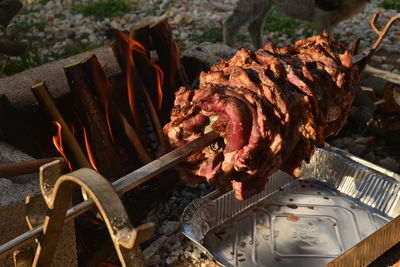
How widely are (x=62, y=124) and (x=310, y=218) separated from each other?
6.44 ft

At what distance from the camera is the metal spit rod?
5.24ft

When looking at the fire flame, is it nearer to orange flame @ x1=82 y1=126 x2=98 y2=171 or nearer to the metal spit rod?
orange flame @ x1=82 y1=126 x2=98 y2=171

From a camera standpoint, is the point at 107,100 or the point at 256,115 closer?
the point at 256,115

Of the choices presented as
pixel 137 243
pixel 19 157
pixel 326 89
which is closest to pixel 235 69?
pixel 326 89

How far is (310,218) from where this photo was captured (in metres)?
3.57

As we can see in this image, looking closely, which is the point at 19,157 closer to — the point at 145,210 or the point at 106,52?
the point at 145,210

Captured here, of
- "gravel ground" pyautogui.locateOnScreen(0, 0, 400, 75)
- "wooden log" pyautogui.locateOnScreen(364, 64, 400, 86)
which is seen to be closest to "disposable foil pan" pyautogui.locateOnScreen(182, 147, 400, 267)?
"wooden log" pyautogui.locateOnScreen(364, 64, 400, 86)

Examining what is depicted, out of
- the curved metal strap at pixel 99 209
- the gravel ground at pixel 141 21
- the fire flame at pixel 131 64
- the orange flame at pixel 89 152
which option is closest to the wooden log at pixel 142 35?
the fire flame at pixel 131 64

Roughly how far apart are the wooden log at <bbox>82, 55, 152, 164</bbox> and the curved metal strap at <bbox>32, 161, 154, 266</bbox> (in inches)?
69.0

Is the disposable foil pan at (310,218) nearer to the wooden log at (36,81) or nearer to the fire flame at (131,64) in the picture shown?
the fire flame at (131,64)

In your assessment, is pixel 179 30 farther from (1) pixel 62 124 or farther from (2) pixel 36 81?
(1) pixel 62 124

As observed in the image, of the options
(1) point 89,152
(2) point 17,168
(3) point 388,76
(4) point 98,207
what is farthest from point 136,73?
(3) point 388,76

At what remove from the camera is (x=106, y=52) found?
435cm

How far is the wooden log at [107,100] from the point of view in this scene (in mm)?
3342
